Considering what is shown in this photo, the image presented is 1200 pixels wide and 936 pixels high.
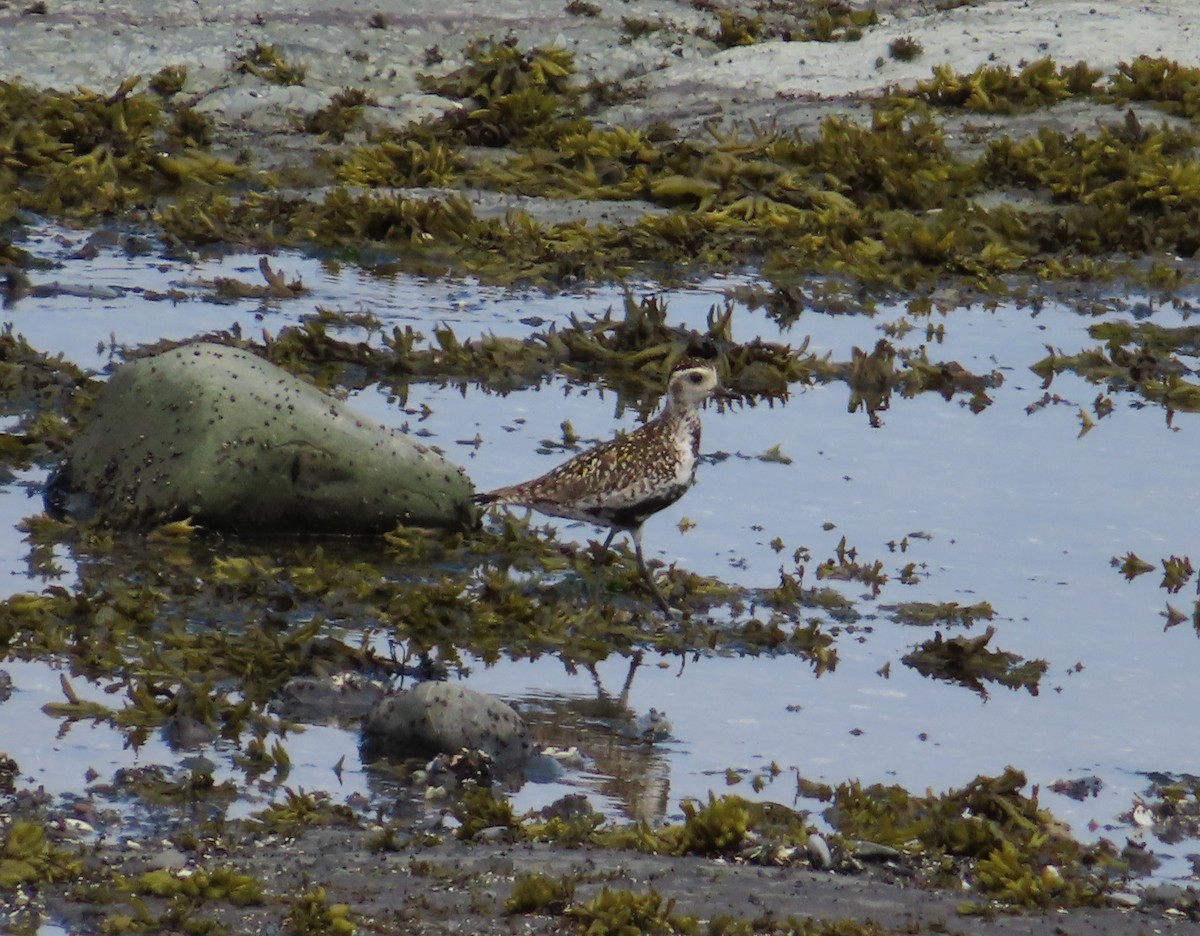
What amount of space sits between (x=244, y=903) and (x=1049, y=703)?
377 centimetres

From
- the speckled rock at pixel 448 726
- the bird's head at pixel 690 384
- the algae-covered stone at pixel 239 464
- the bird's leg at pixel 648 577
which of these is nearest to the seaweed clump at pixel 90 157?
the algae-covered stone at pixel 239 464

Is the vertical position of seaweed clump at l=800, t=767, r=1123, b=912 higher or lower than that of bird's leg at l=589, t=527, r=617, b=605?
higher

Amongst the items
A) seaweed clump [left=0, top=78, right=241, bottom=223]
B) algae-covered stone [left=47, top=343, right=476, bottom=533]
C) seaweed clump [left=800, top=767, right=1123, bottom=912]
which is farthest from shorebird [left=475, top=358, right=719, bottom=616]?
seaweed clump [left=0, top=78, right=241, bottom=223]

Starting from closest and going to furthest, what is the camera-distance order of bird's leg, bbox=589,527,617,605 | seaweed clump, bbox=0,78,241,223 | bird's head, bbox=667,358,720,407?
bird's leg, bbox=589,527,617,605
bird's head, bbox=667,358,720,407
seaweed clump, bbox=0,78,241,223

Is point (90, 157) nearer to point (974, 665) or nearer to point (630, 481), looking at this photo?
point (630, 481)

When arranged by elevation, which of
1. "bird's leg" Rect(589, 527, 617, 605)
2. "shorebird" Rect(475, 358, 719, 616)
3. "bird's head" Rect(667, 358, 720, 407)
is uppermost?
"bird's head" Rect(667, 358, 720, 407)

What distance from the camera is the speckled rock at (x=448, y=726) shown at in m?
7.29

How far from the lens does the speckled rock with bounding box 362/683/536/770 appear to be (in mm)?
7289

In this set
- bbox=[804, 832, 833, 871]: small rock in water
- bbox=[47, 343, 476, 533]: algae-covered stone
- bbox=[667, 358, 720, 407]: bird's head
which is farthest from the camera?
bbox=[667, 358, 720, 407]: bird's head

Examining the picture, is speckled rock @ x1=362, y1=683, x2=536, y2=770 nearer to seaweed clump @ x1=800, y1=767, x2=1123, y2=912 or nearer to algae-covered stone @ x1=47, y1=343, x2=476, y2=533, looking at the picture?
seaweed clump @ x1=800, y1=767, x2=1123, y2=912

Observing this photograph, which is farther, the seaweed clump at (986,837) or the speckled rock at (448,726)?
the speckled rock at (448,726)

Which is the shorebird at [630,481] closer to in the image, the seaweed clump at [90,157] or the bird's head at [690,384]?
the bird's head at [690,384]

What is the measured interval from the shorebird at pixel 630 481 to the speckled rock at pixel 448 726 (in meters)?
2.07

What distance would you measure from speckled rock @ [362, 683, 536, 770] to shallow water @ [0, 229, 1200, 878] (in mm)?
140
